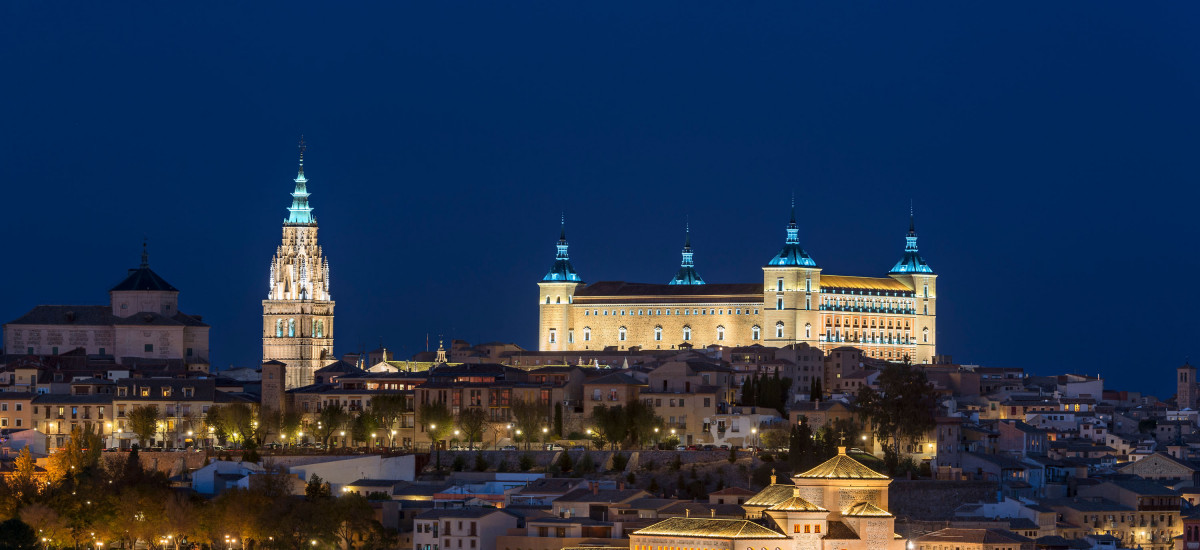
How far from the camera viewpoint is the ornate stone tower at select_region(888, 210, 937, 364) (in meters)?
Answer: 157

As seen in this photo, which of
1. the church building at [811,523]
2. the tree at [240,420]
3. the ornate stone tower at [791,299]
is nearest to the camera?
the church building at [811,523]

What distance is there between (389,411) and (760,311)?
5967 cm

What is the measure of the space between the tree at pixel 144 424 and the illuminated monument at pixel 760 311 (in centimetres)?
5616

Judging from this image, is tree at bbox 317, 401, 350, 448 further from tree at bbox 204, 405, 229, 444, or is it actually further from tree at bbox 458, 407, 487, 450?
tree at bbox 458, 407, 487, 450

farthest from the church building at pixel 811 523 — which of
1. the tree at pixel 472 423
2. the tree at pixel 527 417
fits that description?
the tree at pixel 472 423

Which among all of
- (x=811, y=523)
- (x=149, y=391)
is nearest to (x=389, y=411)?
Result: (x=149, y=391)

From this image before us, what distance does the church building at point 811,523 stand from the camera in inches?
2579

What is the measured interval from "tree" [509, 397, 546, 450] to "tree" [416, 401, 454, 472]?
2521mm

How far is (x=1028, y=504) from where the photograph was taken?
8062cm

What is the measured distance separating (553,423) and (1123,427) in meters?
34.1

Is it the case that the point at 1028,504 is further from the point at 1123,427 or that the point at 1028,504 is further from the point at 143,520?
the point at 1123,427

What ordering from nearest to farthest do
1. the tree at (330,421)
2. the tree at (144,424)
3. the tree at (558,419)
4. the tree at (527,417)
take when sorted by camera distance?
the tree at (527,417) < the tree at (558,419) < the tree at (144,424) < the tree at (330,421)

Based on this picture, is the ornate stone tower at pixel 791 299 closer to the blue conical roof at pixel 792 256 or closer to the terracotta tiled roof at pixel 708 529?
the blue conical roof at pixel 792 256

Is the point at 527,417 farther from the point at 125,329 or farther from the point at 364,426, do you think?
the point at 125,329
